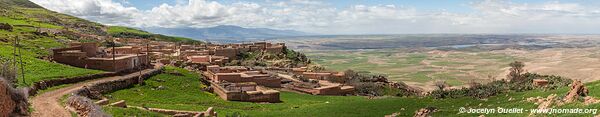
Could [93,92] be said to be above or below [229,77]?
above

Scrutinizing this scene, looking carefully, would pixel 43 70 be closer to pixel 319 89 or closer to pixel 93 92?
pixel 93 92

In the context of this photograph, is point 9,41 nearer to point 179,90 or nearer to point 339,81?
point 179,90

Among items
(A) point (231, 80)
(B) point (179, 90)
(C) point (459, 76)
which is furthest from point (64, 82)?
(C) point (459, 76)

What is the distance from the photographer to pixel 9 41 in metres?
64.8

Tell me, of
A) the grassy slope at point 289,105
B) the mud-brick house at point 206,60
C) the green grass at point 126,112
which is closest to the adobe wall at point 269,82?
the grassy slope at point 289,105

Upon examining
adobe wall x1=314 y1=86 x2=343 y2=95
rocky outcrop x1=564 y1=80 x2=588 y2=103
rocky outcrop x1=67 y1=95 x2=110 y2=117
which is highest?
rocky outcrop x1=564 y1=80 x2=588 y2=103

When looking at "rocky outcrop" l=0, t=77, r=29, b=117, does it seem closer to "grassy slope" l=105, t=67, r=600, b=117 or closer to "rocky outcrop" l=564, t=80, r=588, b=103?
"grassy slope" l=105, t=67, r=600, b=117

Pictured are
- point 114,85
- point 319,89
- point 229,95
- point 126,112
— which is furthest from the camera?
point 319,89

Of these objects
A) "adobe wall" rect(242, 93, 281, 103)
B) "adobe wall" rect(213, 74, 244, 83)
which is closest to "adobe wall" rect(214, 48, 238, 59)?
"adobe wall" rect(213, 74, 244, 83)

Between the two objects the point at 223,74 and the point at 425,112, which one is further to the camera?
the point at 223,74

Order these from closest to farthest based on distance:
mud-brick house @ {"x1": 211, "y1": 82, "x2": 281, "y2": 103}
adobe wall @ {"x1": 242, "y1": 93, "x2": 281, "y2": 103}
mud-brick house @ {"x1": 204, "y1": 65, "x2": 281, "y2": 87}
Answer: mud-brick house @ {"x1": 211, "y1": 82, "x2": 281, "y2": 103} < adobe wall @ {"x1": 242, "y1": 93, "x2": 281, "y2": 103} < mud-brick house @ {"x1": 204, "y1": 65, "x2": 281, "y2": 87}

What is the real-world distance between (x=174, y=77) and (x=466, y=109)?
29.8 m

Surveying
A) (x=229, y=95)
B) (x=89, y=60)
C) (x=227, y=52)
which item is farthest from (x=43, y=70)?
(x=227, y=52)

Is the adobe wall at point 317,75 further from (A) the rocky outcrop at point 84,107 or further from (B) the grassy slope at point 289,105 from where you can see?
(A) the rocky outcrop at point 84,107
